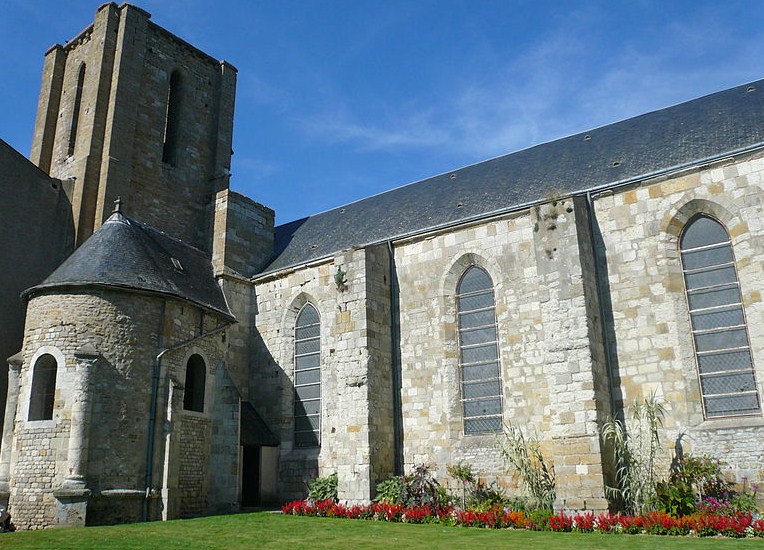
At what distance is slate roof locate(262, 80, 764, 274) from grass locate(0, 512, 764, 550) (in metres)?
6.79

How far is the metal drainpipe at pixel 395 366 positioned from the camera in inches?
563

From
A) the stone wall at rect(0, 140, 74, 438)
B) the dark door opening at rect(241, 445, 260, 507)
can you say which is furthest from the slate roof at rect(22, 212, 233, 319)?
the dark door opening at rect(241, 445, 260, 507)

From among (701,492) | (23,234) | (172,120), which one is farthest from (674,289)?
(172,120)

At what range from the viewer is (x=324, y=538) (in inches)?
380

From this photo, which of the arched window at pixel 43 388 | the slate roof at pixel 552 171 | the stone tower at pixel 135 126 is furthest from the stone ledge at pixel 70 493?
the stone tower at pixel 135 126

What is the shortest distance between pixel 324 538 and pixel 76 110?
15.9m

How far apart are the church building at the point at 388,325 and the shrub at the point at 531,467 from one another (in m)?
0.31

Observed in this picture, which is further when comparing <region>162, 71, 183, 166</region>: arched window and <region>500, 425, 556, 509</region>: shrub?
<region>162, 71, 183, 166</region>: arched window

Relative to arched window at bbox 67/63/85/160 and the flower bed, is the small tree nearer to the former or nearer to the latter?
the flower bed

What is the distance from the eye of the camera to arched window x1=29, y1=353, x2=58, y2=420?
13052 millimetres

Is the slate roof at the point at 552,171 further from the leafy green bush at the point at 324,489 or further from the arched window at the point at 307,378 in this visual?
the leafy green bush at the point at 324,489

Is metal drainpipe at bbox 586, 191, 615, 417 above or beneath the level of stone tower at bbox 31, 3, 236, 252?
beneath

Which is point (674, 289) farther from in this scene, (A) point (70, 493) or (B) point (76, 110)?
(B) point (76, 110)

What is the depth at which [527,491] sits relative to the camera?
478 inches
